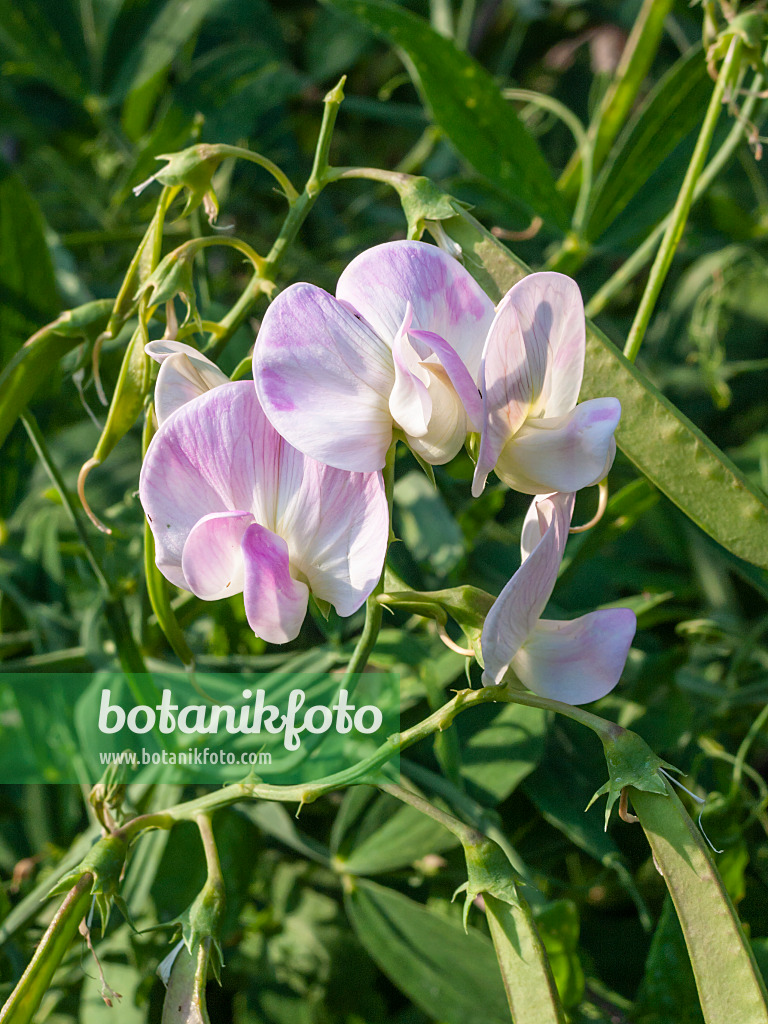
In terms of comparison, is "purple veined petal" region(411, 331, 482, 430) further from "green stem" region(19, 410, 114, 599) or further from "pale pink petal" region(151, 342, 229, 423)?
"green stem" region(19, 410, 114, 599)

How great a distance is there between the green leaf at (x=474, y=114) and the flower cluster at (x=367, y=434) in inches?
14.5

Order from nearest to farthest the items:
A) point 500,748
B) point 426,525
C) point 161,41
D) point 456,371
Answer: point 456,371 → point 500,748 → point 426,525 → point 161,41

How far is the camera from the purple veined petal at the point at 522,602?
1.12ft

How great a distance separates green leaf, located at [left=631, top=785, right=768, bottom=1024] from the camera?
338mm

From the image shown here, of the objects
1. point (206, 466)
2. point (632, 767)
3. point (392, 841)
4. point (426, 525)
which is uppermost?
point (206, 466)

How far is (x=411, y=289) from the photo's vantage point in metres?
0.36

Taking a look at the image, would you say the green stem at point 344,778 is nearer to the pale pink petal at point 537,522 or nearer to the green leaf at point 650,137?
the pale pink petal at point 537,522

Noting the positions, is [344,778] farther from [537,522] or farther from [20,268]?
[20,268]

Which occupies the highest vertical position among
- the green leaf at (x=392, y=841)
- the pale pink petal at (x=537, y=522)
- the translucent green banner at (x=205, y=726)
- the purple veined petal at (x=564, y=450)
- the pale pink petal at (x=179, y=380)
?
the pale pink petal at (x=179, y=380)

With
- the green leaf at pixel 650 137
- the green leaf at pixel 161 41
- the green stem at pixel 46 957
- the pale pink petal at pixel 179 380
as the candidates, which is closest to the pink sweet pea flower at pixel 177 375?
the pale pink petal at pixel 179 380

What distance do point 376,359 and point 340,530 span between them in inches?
3.0

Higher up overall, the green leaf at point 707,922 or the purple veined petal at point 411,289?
the purple veined petal at point 411,289

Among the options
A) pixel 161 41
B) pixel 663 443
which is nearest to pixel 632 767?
pixel 663 443

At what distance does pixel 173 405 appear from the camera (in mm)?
376
